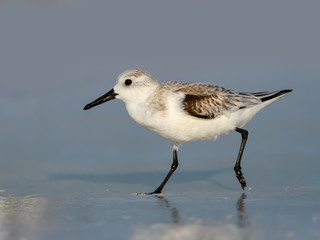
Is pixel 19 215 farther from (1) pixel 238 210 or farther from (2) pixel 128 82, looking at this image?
(2) pixel 128 82

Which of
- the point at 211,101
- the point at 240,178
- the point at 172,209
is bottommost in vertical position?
the point at 240,178

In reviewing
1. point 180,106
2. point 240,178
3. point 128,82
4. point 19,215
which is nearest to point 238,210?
point 180,106

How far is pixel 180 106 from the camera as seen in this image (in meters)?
11.3

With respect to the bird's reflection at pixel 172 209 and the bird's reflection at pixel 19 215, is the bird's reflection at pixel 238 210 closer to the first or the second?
the bird's reflection at pixel 172 209

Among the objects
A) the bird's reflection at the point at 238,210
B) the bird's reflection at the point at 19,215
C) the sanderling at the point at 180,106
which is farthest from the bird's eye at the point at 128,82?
the bird's reflection at the point at 19,215

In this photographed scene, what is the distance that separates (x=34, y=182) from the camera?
1267 centimetres

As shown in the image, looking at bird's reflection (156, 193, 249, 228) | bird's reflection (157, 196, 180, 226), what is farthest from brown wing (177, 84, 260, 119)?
bird's reflection (157, 196, 180, 226)

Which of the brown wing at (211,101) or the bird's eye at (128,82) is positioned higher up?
the bird's eye at (128,82)

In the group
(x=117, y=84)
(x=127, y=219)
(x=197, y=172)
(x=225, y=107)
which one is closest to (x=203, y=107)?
(x=225, y=107)

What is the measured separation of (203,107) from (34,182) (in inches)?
135

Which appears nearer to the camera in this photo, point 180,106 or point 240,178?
point 180,106

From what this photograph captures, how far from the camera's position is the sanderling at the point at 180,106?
37.1 ft

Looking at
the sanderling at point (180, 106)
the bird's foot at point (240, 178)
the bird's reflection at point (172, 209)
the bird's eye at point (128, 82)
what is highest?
the bird's eye at point (128, 82)

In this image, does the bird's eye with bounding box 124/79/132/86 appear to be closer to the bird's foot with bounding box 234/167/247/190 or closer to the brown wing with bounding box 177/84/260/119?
the brown wing with bounding box 177/84/260/119
